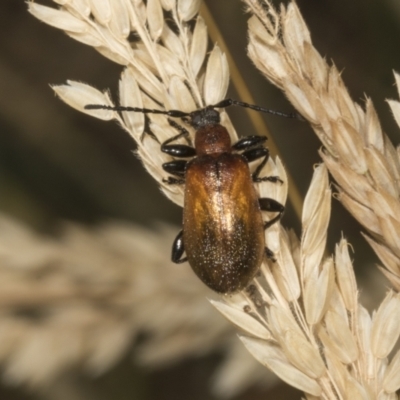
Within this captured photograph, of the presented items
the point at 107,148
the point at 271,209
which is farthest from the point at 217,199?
the point at 107,148

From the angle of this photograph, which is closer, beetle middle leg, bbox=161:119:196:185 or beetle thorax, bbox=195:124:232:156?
beetle middle leg, bbox=161:119:196:185

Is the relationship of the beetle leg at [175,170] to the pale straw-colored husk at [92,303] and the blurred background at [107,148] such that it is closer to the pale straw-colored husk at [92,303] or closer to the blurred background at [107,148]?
the pale straw-colored husk at [92,303]

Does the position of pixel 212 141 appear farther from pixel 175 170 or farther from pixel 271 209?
pixel 271 209

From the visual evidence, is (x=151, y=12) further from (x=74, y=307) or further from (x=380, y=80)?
(x=380, y=80)

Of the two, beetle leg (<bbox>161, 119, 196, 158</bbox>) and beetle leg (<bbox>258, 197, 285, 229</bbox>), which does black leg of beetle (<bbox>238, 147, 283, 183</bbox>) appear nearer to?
beetle leg (<bbox>258, 197, 285, 229</bbox>)

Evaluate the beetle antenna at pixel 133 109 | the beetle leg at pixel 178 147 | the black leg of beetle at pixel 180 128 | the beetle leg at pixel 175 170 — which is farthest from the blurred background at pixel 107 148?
the beetle antenna at pixel 133 109

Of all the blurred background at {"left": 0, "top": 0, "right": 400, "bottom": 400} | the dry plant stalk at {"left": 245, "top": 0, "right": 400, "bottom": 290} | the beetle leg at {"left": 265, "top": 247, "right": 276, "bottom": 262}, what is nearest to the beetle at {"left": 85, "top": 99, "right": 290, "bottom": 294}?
the beetle leg at {"left": 265, "top": 247, "right": 276, "bottom": 262}
